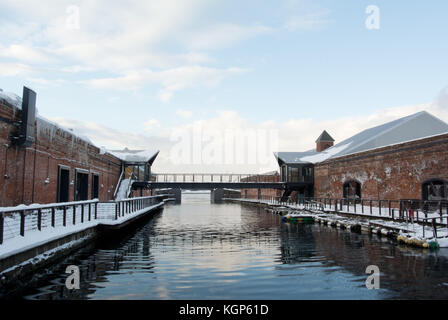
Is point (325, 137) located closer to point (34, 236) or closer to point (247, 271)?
point (247, 271)

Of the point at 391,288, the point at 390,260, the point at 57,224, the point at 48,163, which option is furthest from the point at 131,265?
→ the point at 48,163

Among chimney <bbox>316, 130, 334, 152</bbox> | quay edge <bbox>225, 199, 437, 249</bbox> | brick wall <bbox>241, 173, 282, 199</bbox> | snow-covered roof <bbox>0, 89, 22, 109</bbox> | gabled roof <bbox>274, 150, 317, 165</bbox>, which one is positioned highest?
chimney <bbox>316, 130, 334, 152</bbox>

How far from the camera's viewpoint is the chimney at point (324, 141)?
61438 mm

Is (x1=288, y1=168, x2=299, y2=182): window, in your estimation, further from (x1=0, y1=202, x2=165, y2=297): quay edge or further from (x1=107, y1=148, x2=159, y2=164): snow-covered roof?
(x1=0, y1=202, x2=165, y2=297): quay edge

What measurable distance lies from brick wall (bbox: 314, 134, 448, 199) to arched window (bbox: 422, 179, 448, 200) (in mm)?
273

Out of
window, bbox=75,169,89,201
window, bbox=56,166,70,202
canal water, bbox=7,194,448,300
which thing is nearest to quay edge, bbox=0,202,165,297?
canal water, bbox=7,194,448,300

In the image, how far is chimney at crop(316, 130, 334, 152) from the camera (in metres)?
61.4

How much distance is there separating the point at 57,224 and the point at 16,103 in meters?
6.75

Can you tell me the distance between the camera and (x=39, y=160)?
61.6 ft

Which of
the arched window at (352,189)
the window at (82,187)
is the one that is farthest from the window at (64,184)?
the arched window at (352,189)

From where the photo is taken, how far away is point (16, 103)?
1650 centimetres

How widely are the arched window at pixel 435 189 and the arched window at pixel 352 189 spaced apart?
423 inches

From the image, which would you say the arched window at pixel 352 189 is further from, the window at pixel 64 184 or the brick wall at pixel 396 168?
the window at pixel 64 184

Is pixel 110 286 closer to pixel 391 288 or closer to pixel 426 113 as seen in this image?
pixel 391 288
